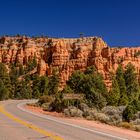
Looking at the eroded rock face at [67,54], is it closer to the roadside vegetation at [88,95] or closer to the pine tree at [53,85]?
the roadside vegetation at [88,95]

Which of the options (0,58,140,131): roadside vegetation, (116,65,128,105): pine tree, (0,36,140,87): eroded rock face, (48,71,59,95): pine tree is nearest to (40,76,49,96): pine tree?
(0,58,140,131): roadside vegetation

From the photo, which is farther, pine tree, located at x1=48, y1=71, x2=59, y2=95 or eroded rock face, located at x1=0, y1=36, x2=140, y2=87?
eroded rock face, located at x1=0, y1=36, x2=140, y2=87

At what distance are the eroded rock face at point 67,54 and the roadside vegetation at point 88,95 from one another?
5995 mm

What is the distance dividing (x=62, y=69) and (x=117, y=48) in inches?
1362

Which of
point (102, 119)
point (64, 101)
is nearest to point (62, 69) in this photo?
point (64, 101)

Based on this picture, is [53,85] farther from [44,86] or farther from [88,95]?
[88,95]

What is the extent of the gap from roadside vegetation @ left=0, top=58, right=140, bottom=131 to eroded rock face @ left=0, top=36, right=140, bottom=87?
5.99 metres

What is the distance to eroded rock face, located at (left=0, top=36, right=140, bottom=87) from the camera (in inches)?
4542

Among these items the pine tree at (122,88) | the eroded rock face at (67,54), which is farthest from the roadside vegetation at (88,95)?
the eroded rock face at (67,54)

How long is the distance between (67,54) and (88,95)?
85331 millimetres

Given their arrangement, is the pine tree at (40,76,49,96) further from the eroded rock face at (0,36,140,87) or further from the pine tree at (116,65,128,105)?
the pine tree at (116,65,128,105)

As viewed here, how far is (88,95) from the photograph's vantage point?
46.0m

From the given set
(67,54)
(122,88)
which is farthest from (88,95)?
(67,54)

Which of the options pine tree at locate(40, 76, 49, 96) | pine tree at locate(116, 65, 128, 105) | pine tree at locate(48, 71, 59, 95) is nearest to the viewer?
pine tree at locate(116, 65, 128, 105)
